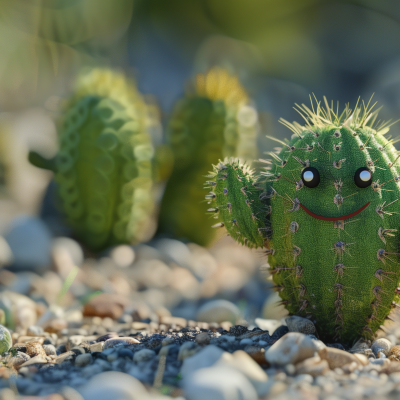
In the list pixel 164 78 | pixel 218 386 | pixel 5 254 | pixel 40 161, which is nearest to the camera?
pixel 218 386

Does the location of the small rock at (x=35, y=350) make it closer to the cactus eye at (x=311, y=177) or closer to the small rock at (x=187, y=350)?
the small rock at (x=187, y=350)

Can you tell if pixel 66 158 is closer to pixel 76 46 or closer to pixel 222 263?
pixel 222 263

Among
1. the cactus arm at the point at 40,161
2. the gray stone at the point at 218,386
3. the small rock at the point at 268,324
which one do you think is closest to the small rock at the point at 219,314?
the small rock at the point at 268,324

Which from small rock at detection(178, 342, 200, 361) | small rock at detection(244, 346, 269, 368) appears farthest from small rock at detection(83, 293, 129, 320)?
small rock at detection(244, 346, 269, 368)

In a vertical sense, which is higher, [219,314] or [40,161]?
[40,161]

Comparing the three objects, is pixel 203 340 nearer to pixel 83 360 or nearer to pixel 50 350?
A: pixel 83 360

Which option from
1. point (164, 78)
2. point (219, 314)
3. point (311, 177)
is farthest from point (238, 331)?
point (164, 78)

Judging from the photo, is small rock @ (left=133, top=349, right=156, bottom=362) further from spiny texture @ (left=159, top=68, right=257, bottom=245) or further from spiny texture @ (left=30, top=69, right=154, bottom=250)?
spiny texture @ (left=159, top=68, right=257, bottom=245)
